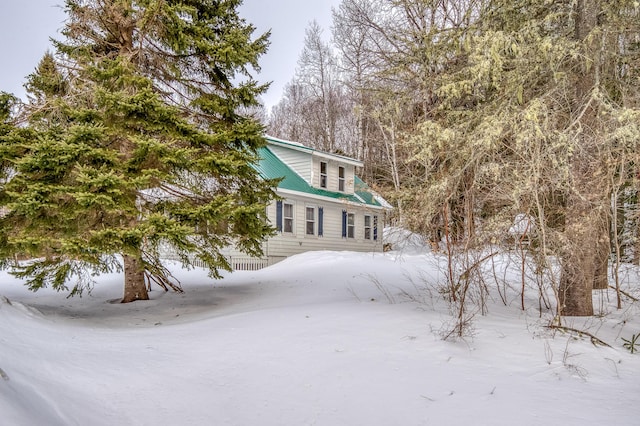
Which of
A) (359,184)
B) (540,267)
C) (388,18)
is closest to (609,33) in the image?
(540,267)

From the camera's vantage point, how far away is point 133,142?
21.1ft

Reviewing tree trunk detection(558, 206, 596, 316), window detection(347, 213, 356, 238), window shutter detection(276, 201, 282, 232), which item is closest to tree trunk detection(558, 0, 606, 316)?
tree trunk detection(558, 206, 596, 316)

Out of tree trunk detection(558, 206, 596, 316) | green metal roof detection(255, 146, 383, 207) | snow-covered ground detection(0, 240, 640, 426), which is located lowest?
snow-covered ground detection(0, 240, 640, 426)

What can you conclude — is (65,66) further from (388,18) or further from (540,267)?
(388,18)

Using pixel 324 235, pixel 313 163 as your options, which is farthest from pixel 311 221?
pixel 313 163

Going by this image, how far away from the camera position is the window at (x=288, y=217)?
15.8 meters

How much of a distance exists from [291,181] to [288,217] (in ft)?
4.64

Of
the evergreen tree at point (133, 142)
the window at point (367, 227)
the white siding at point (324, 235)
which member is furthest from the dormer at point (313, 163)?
the evergreen tree at point (133, 142)

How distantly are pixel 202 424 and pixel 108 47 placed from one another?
297 inches

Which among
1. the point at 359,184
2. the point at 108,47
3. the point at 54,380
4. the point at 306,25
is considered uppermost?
the point at 306,25

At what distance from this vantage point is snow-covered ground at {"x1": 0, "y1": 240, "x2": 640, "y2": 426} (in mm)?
2740

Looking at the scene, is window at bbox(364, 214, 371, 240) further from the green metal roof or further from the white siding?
the green metal roof

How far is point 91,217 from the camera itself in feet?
20.8

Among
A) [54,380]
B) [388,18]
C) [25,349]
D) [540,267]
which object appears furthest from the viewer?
[388,18]
